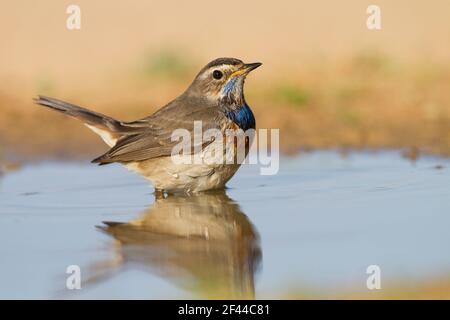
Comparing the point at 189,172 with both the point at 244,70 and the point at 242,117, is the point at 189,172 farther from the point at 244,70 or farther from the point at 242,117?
the point at 244,70

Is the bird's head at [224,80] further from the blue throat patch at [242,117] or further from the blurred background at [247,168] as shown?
the blurred background at [247,168]

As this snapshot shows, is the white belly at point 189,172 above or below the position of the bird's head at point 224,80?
below

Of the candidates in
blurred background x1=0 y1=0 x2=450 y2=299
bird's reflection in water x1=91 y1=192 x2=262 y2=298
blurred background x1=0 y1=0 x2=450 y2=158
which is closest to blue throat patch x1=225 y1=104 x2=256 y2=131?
blurred background x1=0 y1=0 x2=450 y2=299

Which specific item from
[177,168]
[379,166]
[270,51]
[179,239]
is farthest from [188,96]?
[270,51]

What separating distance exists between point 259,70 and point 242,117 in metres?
5.11

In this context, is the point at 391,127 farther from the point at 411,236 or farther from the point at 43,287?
the point at 43,287

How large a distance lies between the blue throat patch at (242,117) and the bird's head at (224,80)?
0.58ft

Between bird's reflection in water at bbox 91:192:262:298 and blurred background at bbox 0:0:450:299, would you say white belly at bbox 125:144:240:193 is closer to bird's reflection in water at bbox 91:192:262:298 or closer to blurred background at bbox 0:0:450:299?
blurred background at bbox 0:0:450:299

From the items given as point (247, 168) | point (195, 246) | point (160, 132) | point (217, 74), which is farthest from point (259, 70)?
point (195, 246)

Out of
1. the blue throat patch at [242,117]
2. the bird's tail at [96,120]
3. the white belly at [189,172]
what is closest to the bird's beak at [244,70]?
the blue throat patch at [242,117]

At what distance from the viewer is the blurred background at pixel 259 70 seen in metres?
13.3

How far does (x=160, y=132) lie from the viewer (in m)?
10.4

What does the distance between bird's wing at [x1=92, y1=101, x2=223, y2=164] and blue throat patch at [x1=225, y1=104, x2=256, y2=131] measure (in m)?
0.13

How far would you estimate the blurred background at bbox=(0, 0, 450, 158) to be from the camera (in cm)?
1334
